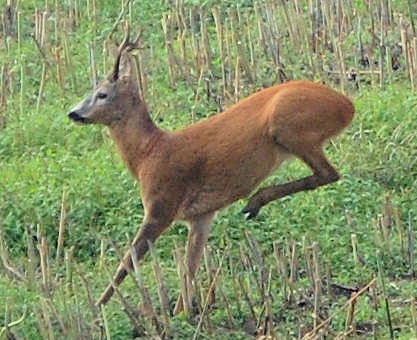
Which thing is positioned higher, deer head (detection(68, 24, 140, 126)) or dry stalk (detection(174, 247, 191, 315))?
deer head (detection(68, 24, 140, 126))

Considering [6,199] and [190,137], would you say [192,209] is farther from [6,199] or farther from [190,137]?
[6,199]

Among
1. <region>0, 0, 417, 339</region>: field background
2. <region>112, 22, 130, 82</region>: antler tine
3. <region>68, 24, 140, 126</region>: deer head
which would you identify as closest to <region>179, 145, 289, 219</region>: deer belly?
<region>0, 0, 417, 339</region>: field background

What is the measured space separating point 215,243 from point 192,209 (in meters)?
0.55

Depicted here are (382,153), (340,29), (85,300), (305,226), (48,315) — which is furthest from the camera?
(340,29)

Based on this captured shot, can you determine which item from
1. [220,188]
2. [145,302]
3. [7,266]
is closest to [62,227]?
[7,266]

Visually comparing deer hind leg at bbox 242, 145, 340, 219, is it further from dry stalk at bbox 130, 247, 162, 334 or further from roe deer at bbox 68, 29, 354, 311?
dry stalk at bbox 130, 247, 162, 334

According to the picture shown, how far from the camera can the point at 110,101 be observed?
29.6 feet

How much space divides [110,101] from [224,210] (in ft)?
3.44

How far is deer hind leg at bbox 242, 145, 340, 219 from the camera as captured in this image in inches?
348

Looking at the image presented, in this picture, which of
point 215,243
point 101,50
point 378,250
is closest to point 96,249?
point 215,243

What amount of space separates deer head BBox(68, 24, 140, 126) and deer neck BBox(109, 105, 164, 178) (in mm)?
46

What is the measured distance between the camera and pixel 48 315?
24.4ft

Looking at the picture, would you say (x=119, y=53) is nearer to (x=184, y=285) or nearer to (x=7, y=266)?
(x=7, y=266)

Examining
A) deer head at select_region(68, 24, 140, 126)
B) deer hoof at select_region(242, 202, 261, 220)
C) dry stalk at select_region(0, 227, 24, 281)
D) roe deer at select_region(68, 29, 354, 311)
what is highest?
deer head at select_region(68, 24, 140, 126)
